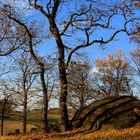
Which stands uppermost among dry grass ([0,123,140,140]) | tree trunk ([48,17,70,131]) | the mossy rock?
tree trunk ([48,17,70,131])

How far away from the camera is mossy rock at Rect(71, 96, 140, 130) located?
70.6ft

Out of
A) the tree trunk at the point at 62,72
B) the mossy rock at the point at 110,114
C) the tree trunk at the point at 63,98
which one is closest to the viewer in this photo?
the mossy rock at the point at 110,114

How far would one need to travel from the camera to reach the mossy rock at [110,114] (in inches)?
848

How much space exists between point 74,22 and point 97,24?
1515 millimetres

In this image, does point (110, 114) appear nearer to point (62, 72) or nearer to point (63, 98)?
point (63, 98)

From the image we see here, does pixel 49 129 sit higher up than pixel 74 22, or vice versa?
pixel 74 22

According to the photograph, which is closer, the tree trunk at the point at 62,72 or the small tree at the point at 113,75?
the tree trunk at the point at 62,72

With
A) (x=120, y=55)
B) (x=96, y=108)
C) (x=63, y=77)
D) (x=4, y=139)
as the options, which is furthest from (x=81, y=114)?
(x=120, y=55)

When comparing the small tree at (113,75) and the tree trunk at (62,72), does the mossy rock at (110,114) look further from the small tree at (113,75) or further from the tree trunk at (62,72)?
the small tree at (113,75)

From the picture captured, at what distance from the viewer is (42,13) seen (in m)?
23.4

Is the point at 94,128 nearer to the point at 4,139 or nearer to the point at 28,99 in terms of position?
the point at 4,139

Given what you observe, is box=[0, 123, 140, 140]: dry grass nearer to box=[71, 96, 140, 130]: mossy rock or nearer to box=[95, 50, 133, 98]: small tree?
box=[71, 96, 140, 130]: mossy rock

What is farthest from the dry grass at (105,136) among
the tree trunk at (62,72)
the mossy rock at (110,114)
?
the tree trunk at (62,72)

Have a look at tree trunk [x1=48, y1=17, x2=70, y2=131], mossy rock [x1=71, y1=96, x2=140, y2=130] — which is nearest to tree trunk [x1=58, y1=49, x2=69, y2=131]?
tree trunk [x1=48, y1=17, x2=70, y2=131]
